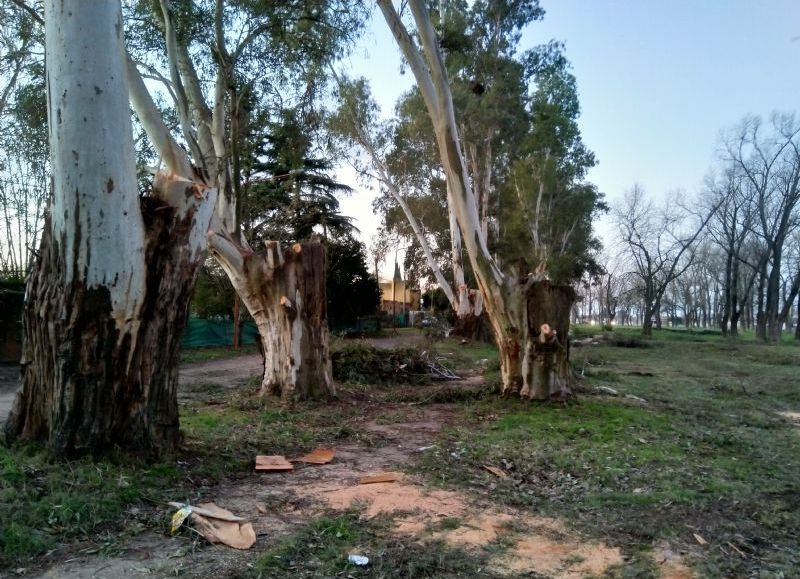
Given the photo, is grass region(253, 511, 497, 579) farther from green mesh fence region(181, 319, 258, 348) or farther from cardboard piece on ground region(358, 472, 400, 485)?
green mesh fence region(181, 319, 258, 348)

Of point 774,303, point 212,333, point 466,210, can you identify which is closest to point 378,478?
point 466,210

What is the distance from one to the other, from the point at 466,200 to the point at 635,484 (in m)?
6.31

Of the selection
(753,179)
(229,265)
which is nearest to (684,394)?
(229,265)

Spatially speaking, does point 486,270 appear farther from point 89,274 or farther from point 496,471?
point 89,274

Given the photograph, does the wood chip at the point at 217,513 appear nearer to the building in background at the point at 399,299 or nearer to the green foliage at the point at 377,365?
the green foliage at the point at 377,365

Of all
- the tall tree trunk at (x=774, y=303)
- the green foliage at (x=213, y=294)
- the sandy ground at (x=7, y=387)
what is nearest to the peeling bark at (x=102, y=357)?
the sandy ground at (x=7, y=387)

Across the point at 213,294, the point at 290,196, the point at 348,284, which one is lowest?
the point at 213,294

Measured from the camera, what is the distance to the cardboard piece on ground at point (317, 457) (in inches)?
233

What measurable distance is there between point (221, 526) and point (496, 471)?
2707mm

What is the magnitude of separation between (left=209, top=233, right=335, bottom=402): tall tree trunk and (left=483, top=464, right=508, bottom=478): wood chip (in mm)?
4199

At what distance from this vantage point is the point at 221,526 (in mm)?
3793

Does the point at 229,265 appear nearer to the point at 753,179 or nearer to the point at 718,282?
the point at 753,179

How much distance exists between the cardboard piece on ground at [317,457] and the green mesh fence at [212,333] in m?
16.1

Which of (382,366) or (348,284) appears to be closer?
(382,366)
